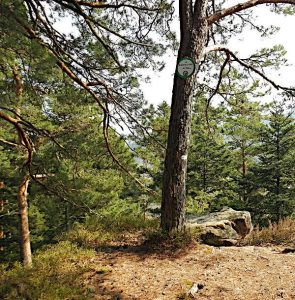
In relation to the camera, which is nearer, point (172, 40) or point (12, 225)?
point (172, 40)

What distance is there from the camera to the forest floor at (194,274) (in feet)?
11.3

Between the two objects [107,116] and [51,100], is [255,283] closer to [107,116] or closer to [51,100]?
[107,116]

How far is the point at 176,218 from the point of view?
16.0 feet

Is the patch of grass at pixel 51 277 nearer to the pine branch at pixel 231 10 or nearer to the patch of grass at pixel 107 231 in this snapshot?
the patch of grass at pixel 107 231

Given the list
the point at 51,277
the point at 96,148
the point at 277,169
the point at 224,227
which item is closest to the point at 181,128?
the point at 224,227

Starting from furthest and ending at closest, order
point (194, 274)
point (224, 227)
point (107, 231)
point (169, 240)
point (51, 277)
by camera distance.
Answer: point (224, 227) < point (107, 231) < point (169, 240) < point (194, 274) < point (51, 277)

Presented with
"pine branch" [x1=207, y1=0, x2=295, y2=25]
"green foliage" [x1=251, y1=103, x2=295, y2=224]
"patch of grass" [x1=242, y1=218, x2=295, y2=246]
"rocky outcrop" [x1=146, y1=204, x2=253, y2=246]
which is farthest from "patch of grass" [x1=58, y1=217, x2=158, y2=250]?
"green foliage" [x1=251, y1=103, x2=295, y2=224]

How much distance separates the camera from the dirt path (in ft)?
11.2

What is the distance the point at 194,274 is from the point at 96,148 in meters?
5.58

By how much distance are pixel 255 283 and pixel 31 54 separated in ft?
13.7

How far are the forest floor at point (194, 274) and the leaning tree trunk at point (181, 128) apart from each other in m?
0.65

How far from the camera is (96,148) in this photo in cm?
873

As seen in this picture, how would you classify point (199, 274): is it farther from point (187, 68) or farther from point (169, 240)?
point (187, 68)

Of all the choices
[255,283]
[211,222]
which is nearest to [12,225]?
[211,222]
